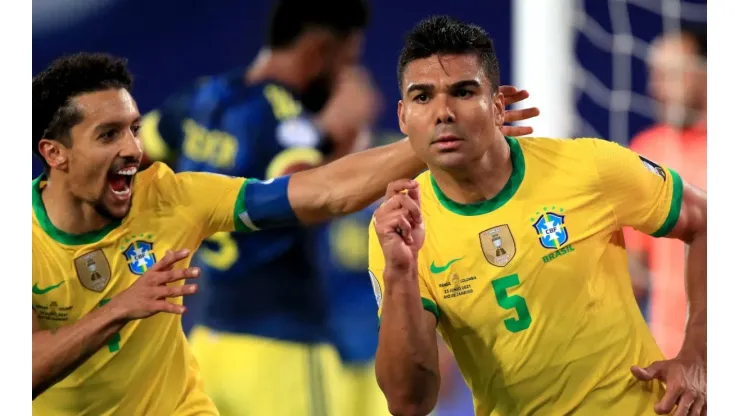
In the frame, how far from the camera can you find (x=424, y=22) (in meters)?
2.23

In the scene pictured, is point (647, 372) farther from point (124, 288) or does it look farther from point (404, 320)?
point (124, 288)

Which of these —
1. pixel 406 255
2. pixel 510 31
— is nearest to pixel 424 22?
pixel 510 31

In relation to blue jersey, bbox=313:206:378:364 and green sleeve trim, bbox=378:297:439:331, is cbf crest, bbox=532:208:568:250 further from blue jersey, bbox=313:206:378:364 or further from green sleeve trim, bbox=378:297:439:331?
blue jersey, bbox=313:206:378:364

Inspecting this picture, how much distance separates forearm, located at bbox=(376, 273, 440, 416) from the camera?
6.41 ft

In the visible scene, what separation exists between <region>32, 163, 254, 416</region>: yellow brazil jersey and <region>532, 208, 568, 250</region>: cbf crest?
2.39ft

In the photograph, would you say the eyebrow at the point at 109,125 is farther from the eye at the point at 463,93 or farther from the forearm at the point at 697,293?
the forearm at the point at 697,293

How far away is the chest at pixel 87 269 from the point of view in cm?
231

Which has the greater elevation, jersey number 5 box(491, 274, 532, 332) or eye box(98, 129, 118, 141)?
eye box(98, 129, 118, 141)

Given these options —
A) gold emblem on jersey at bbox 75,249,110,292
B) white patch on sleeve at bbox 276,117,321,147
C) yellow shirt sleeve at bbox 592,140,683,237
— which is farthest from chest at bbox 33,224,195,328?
yellow shirt sleeve at bbox 592,140,683,237

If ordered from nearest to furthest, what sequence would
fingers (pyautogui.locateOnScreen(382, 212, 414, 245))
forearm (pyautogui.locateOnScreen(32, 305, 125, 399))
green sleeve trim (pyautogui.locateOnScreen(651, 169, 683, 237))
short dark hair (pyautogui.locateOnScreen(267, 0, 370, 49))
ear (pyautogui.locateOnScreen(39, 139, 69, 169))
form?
fingers (pyautogui.locateOnScreen(382, 212, 414, 245)) → green sleeve trim (pyautogui.locateOnScreen(651, 169, 683, 237)) → forearm (pyautogui.locateOnScreen(32, 305, 125, 399)) → ear (pyautogui.locateOnScreen(39, 139, 69, 169)) → short dark hair (pyautogui.locateOnScreen(267, 0, 370, 49))

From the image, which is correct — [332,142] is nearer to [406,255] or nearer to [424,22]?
[424,22]

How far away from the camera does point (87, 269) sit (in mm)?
2311

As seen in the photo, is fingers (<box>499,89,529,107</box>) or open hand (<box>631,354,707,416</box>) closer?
open hand (<box>631,354,707,416</box>)
